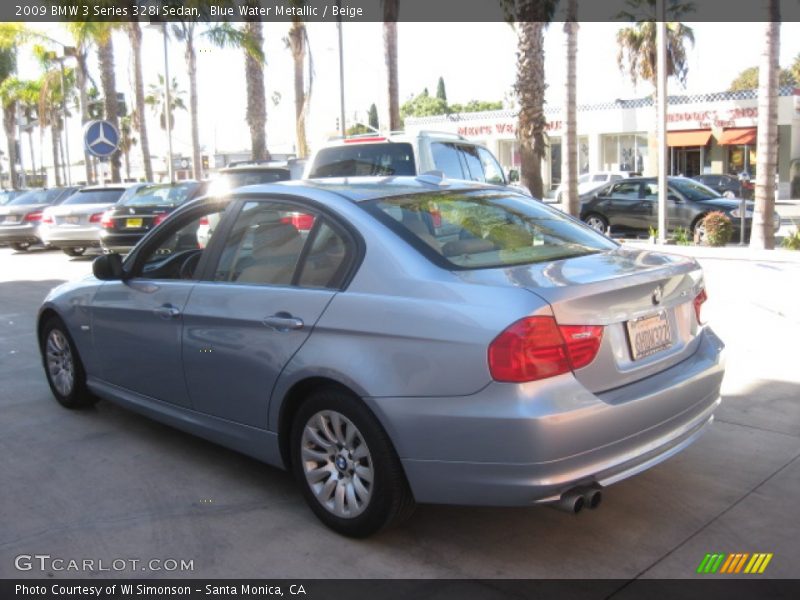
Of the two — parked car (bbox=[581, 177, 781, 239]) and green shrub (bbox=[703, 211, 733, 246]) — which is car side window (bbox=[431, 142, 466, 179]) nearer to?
green shrub (bbox=[703, 211, 733, 246])

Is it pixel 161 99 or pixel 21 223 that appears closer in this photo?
pixel 21 223

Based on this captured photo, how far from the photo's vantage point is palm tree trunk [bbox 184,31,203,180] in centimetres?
2588

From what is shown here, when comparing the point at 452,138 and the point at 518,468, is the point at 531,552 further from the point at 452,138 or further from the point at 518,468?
the point at 452,138

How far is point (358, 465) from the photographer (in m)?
3.64

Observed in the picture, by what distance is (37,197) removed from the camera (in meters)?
21.1

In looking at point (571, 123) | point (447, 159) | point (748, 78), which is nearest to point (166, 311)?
point (447, 159)

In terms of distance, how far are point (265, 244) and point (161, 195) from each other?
12.1 m

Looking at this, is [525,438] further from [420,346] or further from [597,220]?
[597,220]

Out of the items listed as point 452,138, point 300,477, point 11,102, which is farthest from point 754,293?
point 11,102

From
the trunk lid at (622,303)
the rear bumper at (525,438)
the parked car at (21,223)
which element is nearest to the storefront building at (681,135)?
the parked car at (21,223)

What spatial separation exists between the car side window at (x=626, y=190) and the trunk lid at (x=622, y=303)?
595 inches

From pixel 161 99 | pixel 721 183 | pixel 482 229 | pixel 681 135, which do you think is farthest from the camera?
pixel 161 99

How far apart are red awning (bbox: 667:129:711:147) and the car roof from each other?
35.8 m

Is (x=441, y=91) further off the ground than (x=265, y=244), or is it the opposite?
(x=441, y=91)
